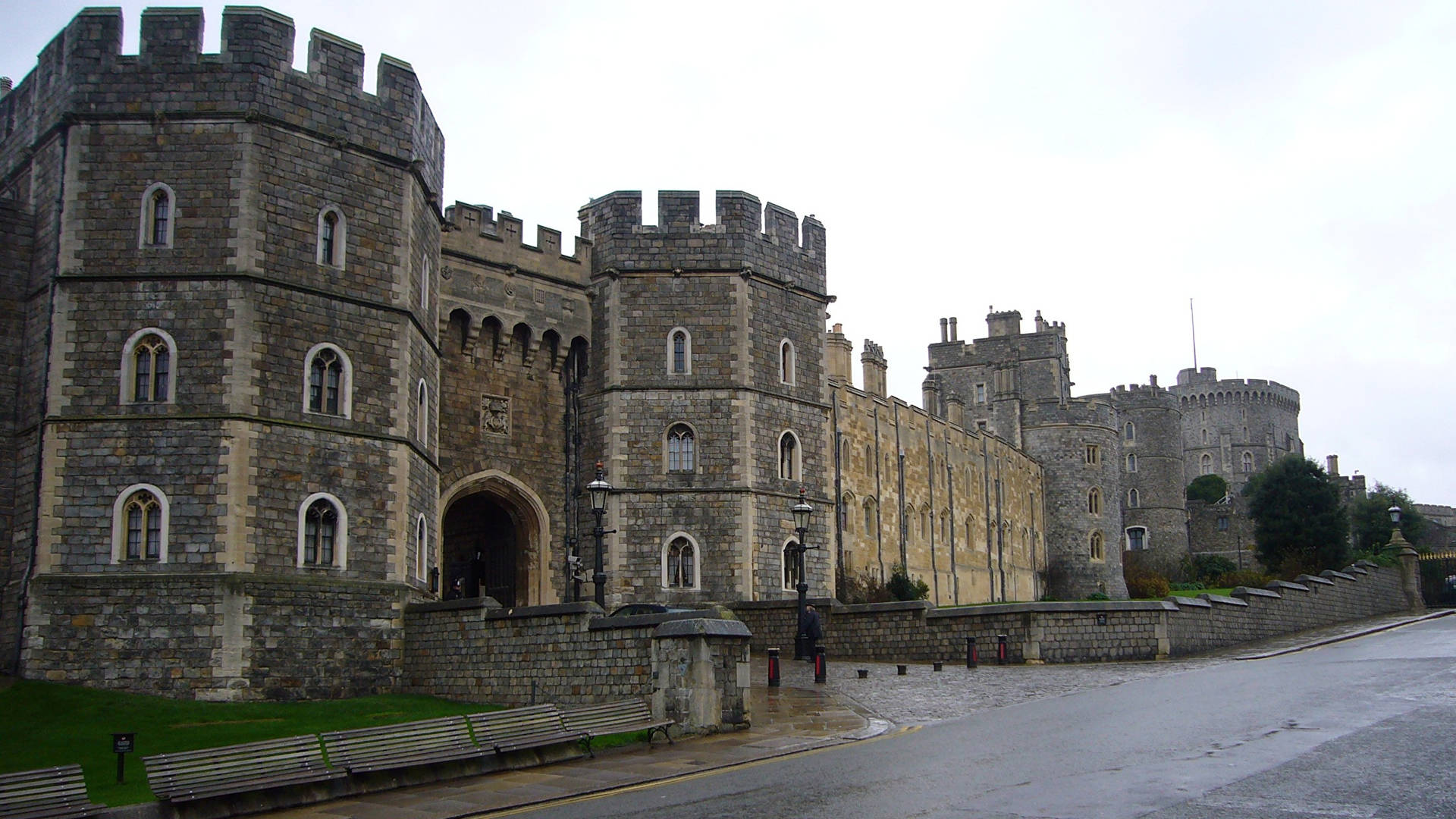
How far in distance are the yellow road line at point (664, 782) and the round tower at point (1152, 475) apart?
68.9 m

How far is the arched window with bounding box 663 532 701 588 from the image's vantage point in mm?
30188

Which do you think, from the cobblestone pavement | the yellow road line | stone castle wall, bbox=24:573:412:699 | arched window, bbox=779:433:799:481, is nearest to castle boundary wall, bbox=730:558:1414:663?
the cobblestone pavement

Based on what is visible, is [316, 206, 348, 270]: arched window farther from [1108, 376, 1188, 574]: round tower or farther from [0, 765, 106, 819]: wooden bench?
[1108, 376, 1188, 574]: round tower

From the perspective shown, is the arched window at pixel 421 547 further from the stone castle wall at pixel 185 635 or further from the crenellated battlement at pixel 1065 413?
the crenellated battlement at pixel 1065 413

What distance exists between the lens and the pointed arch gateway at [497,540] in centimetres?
3038

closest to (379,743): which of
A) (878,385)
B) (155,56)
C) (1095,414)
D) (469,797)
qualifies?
(469,797)

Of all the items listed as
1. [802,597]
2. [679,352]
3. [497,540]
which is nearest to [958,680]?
[802,597]

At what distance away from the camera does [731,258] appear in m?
31.5

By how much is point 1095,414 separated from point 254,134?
170ft

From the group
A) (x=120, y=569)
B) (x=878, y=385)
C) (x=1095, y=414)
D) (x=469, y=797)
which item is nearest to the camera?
(x=469, y=797)

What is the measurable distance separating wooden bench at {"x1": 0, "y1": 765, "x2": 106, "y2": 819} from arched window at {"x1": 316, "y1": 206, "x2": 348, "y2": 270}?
43.7 feet

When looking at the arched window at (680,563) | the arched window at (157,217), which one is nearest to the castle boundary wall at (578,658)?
the arched window at (157,217)

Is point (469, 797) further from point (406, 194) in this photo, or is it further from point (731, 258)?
point (731, 258)

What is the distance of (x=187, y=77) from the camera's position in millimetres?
23484
